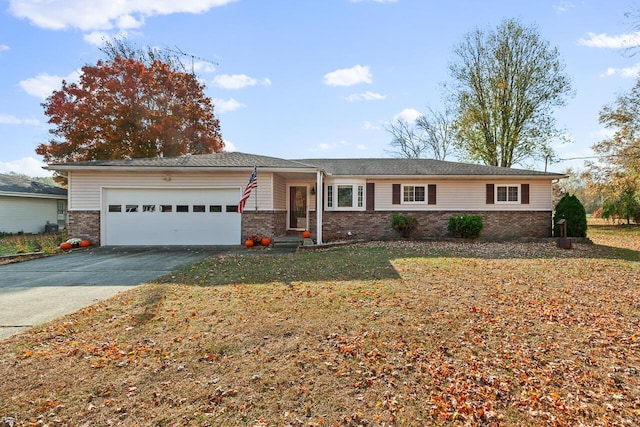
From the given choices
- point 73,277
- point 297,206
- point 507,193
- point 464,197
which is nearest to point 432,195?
point 464,197

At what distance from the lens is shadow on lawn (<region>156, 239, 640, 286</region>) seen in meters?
7.13

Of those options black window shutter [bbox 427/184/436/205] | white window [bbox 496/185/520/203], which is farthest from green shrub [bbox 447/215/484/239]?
white window [bbox 496/185/520/203]

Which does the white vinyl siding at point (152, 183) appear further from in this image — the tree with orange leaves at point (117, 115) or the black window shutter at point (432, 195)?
the tree with orange leaves at point (117, 115)

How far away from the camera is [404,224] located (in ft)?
45.5

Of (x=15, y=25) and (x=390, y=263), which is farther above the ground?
(x=15, y=25)

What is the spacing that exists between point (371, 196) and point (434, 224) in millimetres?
3006

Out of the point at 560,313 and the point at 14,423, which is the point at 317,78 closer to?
the point at 560,313

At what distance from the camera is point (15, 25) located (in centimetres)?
1102

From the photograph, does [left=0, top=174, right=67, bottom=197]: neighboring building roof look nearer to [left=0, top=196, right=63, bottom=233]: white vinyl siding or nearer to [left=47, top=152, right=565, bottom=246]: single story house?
[left=0, top=196, right=63, bottom=233]: white vinyl siding

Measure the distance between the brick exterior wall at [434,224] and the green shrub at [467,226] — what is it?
68 cm

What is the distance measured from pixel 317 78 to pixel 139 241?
35.4 feet

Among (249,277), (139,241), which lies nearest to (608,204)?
(249,277)

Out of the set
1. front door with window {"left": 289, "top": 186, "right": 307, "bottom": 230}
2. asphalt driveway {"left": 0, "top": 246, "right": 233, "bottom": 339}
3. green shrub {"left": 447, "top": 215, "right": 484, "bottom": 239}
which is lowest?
asphalt driveway {"left": 0, "top": 246, "right": 233, "bottom": 339}

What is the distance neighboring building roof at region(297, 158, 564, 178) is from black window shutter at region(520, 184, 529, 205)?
0.61 metres
